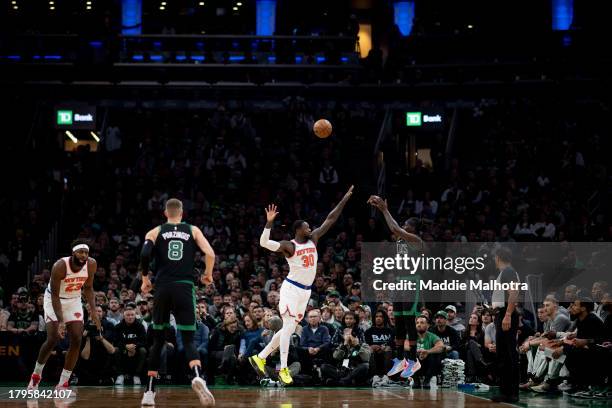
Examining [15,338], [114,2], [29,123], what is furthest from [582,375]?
[114,2]

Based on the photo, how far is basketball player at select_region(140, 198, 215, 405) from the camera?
1215 cm

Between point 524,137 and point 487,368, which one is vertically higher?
point 524,137

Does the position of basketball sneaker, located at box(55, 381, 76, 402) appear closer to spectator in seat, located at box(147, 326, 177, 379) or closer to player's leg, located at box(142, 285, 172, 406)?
player's leg, located at box(142, 285, 172, 406)

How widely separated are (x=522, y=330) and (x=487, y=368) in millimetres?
1200

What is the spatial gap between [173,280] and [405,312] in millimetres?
4677

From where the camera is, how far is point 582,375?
15820 mm

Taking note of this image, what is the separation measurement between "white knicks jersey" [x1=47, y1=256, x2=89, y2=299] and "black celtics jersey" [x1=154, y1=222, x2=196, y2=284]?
267 cm

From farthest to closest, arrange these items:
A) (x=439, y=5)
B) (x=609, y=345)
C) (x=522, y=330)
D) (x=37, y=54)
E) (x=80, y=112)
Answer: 1. (x=439, y=5)
2. (x=37, y=54)
3. (x=80, y=112)
4. (x=522, y=330)
5. (x=609, y=345)

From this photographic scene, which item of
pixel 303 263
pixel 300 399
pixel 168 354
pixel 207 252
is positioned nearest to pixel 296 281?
pixel 303 263

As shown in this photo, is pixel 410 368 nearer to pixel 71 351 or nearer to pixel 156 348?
pixel 156 348

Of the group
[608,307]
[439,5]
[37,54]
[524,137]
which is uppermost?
[439,5]

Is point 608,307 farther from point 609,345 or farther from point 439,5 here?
point 439,5

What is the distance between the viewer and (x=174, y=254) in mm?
12273

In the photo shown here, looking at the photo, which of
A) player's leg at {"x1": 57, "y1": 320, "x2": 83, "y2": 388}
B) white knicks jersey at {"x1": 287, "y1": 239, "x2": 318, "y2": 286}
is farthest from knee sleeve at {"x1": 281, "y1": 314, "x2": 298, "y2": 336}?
player's leg at {"x1": 57, "y1": 320, "x2": 83, "y2": 388}
